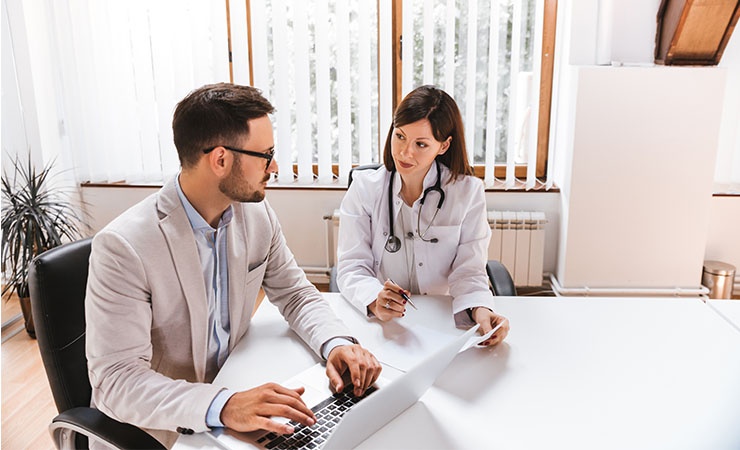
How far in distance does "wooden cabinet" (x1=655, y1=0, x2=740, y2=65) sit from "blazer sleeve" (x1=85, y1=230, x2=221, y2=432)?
9.43 ft

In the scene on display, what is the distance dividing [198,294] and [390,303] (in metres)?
0.50

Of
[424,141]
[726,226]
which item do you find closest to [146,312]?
[424,141]

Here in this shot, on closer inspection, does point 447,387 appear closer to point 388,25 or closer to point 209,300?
point 209,300

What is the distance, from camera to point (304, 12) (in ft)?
11.1

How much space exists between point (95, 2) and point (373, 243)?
2.61m

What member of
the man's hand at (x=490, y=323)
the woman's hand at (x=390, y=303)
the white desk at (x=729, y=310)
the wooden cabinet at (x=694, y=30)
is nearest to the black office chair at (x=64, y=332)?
the woman's hand at (x=390, y=303)

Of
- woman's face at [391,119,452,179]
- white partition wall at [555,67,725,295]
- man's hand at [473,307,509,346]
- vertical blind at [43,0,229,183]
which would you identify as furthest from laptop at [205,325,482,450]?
vertical blind at [43,0,229,183]

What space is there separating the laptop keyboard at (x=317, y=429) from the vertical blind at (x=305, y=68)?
2.47 metres

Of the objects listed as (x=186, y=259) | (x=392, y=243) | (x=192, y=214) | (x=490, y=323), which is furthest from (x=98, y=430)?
(x=392, y=243)

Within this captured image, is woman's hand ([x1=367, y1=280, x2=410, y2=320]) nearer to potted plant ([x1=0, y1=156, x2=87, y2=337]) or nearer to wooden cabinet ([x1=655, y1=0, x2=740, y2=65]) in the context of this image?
potted plant ([x1=0, y1=156, x2=87, y2=337])

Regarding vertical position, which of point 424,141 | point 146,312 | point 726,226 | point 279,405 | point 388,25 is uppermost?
point 388,25

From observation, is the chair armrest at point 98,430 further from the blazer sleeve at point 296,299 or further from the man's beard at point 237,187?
the man's beard at point 237,187

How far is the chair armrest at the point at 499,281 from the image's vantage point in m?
1.86

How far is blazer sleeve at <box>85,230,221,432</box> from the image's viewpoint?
1150 mm
